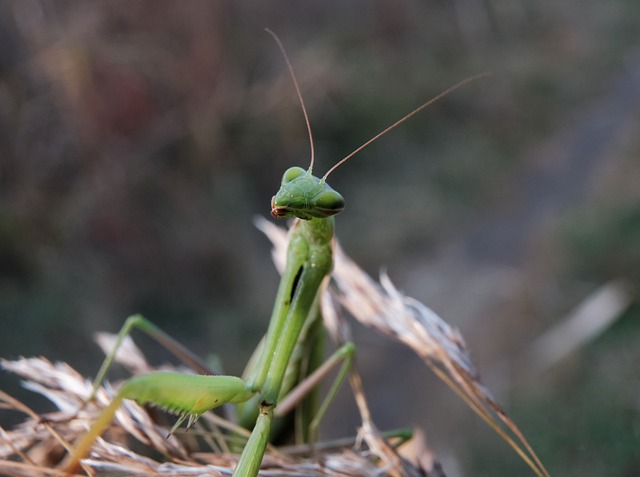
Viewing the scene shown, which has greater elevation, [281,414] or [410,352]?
[410,352]

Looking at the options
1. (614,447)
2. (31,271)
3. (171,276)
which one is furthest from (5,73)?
(614,447)

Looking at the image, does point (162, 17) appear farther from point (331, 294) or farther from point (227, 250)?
point (331, 294)

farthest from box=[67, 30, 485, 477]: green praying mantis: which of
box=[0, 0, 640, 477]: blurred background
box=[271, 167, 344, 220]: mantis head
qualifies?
box=[0, 0, 640, 477]: blurred background

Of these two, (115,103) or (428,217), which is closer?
(115,103)

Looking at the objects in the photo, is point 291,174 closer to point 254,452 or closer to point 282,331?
point 282,331

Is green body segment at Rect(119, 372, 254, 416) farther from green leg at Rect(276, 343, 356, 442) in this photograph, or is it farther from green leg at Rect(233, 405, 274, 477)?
green leg at Rect(276, 343, 356, 442)

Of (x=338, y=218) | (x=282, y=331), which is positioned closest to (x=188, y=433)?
(x=282, y=331)

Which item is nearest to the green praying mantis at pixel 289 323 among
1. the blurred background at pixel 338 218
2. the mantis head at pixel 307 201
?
the mantis head at pixel 307 201
